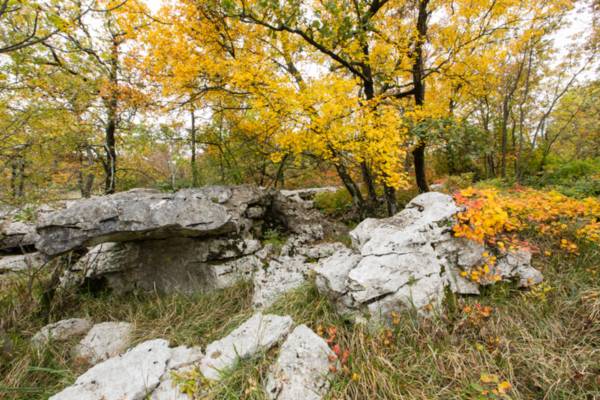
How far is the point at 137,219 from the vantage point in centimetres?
329

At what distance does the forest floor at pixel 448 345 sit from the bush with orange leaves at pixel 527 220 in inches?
8.0

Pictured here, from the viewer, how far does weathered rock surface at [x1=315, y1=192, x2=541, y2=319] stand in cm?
246

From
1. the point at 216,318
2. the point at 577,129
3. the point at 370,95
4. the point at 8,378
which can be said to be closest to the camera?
the point at 8,378

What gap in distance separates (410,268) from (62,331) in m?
4.81

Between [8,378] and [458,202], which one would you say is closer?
[8,378]

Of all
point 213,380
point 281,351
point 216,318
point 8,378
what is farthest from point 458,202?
point 8,378

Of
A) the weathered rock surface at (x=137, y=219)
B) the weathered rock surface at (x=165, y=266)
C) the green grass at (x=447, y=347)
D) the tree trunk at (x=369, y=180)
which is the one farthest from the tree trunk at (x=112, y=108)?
the tree trunk at (x=369, y=180)

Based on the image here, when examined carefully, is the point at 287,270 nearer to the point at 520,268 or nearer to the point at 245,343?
the point at 245,343

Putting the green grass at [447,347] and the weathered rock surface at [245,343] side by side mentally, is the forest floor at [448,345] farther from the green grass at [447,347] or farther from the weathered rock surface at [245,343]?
the weathered rock surface at [245,343]

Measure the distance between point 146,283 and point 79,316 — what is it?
96 centimetres

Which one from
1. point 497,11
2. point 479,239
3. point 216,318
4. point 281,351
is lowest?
point 216,318

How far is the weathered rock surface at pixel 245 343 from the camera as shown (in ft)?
7.14

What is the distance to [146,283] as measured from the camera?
4059mm

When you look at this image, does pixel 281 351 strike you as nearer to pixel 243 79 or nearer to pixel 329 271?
pixel 329 271
